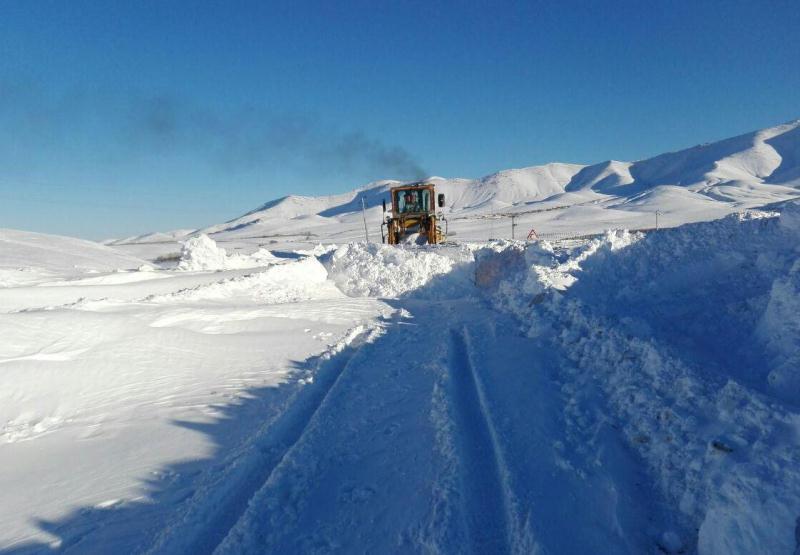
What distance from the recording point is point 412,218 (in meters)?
19.6

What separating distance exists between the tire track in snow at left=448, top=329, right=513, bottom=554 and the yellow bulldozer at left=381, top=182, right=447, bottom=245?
531 inches

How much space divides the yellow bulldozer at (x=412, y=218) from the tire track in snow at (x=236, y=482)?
1356 cm

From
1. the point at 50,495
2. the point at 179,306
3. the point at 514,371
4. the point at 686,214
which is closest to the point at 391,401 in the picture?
the point at 514,371

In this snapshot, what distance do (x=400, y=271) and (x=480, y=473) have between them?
10.3 meters

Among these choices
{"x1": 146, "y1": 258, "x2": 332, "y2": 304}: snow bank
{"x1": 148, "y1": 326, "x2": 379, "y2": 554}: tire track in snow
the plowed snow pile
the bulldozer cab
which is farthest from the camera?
the bulldozer cab

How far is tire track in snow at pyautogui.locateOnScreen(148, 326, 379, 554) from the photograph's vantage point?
11.8ft

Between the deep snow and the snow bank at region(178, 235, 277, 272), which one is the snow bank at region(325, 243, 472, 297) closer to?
the deep snow

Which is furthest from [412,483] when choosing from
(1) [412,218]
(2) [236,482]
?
(1) [412,218]

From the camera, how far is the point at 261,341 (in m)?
8.83

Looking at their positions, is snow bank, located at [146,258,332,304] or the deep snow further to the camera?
snow bank, located at [146,258,332,304]

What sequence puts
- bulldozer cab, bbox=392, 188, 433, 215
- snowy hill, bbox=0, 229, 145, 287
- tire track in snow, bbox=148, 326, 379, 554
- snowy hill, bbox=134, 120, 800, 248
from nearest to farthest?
tire track in snow, bbox=148, 326, 379, 554, snowy hill, bbox=0, 229, 145, 287, bulldozer cab, bbox=392, 188, 433, 215, snowy hill, bbox=134, 120, 800, 248

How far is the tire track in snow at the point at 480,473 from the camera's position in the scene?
346 centimetres

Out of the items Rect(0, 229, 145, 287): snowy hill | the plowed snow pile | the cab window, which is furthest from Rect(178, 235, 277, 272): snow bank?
the plowed snow pile

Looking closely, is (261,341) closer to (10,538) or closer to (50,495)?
(50,495)
